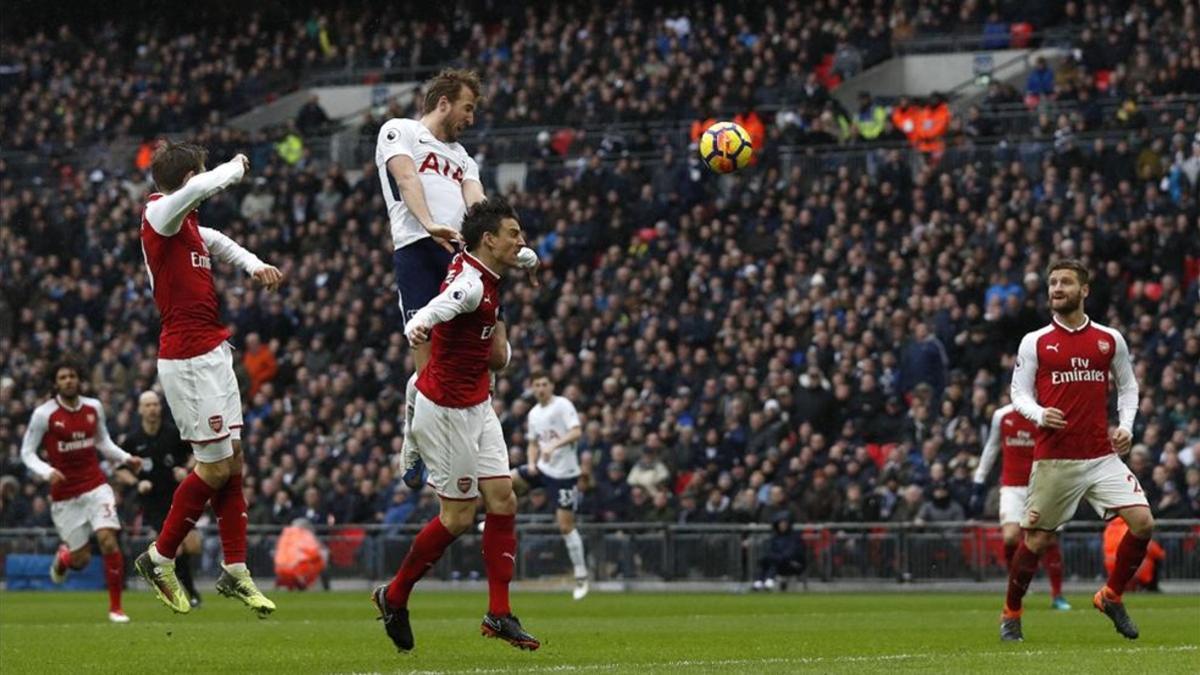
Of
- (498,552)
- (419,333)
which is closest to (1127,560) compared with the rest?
(498,552)

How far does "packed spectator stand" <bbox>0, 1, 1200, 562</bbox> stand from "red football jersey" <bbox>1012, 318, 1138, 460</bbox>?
38.1 feet

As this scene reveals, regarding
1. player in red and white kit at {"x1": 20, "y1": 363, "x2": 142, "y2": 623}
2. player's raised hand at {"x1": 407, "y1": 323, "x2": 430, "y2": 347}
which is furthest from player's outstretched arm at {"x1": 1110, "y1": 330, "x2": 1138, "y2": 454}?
player in red and white kit at {"x1": 20, "y1": 363, "x2": 142, "y2": 623}

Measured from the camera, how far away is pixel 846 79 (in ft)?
125

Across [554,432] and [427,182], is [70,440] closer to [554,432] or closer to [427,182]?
[554,432]

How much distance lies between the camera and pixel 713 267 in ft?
111

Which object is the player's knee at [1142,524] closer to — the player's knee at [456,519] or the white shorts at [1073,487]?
the white shorts at [1073,487]

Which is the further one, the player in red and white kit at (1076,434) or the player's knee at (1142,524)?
the player in red and white kit at (1076,434)

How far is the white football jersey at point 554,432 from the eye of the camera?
25.1 metres

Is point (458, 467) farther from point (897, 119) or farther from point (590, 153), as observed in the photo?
point (590, 153)

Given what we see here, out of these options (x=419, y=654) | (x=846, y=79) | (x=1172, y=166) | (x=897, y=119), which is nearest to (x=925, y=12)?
(x=846, y=79)

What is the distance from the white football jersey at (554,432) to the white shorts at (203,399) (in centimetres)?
1161

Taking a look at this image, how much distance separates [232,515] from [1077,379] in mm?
5529

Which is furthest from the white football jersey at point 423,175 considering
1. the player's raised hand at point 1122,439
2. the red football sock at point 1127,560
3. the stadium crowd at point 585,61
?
the stadium crowd at point 585,61

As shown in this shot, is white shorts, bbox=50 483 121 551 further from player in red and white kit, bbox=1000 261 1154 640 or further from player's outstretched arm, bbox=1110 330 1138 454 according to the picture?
player's outstretched arm, bbox=1110 330 1138 454
